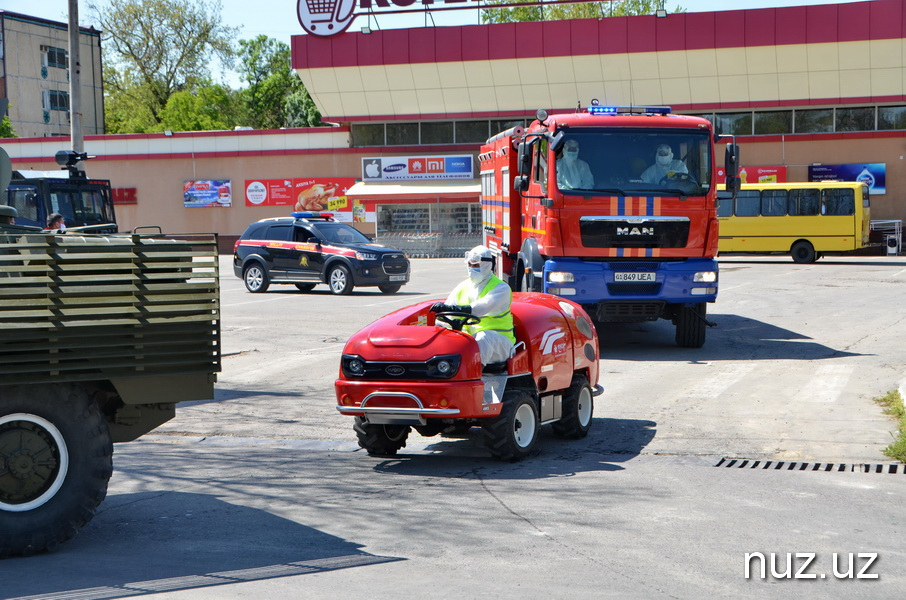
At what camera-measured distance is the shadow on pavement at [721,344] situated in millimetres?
15266

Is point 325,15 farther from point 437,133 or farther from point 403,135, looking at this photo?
point 437,133

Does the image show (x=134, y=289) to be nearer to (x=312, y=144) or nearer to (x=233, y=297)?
(x=233, y=297)

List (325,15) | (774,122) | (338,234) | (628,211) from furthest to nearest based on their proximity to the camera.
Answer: (325,15)
(774,122)
(338,234)
(628,211)

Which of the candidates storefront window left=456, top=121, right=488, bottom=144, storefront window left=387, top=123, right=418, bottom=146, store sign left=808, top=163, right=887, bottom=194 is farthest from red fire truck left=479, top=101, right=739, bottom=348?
storefront window left=387, top=123, right=418, bottom=146

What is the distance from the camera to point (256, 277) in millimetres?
26703

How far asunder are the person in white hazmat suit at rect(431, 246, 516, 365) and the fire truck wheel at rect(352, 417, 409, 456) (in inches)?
40.7

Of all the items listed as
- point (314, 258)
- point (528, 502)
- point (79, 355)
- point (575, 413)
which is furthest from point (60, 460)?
point (314, 258)


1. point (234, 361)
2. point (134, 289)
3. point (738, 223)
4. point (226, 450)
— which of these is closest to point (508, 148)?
point (234, 361)

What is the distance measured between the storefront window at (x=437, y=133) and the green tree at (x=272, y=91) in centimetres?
3234

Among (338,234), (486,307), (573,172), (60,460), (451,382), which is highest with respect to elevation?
(573,172)

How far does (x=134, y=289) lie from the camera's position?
636cm

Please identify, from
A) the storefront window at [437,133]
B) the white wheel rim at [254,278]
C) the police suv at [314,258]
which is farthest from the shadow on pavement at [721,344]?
the storefront window at [437,133]

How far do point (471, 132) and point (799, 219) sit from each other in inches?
710

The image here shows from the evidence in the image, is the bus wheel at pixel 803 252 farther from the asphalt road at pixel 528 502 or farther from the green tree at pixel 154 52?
the green tree at pixel 154 52
